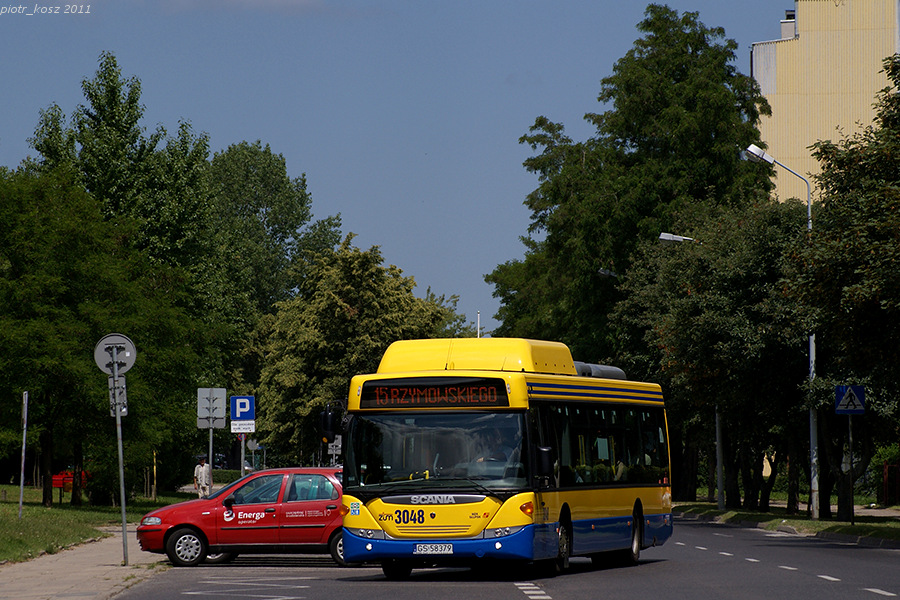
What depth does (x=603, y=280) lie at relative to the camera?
182ft

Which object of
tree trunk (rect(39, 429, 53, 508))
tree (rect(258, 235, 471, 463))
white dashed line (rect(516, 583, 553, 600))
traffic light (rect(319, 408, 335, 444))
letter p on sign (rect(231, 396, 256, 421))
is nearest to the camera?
white dashed line (rect(516, 583, 553, 600))

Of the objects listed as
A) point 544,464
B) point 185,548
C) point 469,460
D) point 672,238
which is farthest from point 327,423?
point 672,238

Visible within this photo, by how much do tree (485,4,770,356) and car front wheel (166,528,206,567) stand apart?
32382 mm

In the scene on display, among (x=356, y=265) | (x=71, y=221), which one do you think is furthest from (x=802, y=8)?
(x=71, y=221)

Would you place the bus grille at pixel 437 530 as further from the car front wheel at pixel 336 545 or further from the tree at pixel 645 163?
the tree at pixel 645 163

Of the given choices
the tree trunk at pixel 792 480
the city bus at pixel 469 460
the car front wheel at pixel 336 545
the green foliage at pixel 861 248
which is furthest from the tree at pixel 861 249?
the tree trunk at pixel 792 480

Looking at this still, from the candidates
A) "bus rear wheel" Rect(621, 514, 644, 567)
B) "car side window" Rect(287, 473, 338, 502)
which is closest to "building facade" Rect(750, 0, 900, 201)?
"bus rear wheel" Rect(621, 514, 644, 567)

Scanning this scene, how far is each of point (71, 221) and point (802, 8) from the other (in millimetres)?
52678

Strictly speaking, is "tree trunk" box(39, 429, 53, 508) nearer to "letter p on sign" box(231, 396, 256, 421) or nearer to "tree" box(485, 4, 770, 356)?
"letter p on sign" box(231, 396, 256, 421)

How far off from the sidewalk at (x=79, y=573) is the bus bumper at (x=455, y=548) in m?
3.02

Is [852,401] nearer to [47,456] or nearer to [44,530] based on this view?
[44,530]

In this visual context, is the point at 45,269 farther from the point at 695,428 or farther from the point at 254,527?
the point at 695,428

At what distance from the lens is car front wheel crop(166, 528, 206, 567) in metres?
20.6

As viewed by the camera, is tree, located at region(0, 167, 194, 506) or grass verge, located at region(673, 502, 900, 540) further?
tree, located at region(0, 167, 194, 506)
